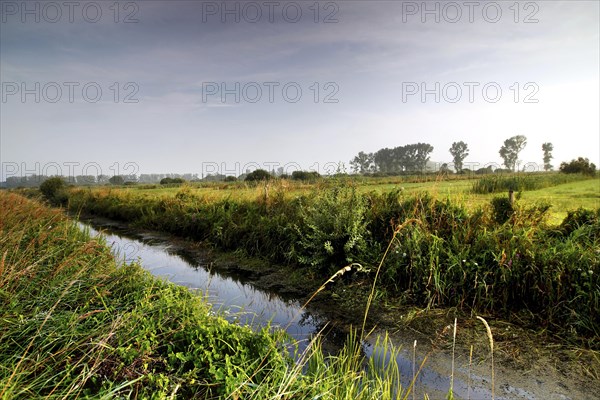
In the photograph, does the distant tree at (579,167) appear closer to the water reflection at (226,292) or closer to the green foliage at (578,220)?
the green foliage at (578,220)

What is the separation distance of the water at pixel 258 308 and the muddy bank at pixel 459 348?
0.02 metres

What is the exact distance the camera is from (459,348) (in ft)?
15.7

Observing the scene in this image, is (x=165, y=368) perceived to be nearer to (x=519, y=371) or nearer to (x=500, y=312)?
(x=519, y=371)

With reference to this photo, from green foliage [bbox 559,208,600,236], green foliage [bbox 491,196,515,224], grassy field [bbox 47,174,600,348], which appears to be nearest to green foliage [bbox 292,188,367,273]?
grassy field [bbox 47,174,600,348]

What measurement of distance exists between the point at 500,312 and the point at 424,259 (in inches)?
55.4

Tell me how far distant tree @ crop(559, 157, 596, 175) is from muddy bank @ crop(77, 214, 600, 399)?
39.3m

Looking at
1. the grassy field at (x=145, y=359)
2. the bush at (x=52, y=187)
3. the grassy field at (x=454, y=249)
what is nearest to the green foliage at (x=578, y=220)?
the grassy field at (x=454, y=249)

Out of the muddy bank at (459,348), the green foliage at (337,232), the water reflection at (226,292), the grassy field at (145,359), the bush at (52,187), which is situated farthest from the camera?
the bush at (52,187)

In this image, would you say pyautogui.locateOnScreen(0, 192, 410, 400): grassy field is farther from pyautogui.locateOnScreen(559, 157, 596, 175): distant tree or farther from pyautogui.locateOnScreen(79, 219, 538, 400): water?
pyautogui.locateOnScreen(559, 157, 596, 175): distant tree

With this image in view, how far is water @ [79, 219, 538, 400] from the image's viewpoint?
3855 millimetres

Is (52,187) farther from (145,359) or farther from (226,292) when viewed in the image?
(145,359)

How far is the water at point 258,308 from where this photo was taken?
386cm

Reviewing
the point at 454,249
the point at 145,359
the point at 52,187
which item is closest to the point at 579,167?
the point at 454,249

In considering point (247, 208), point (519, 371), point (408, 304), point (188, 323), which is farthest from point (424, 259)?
point (247, 208)
